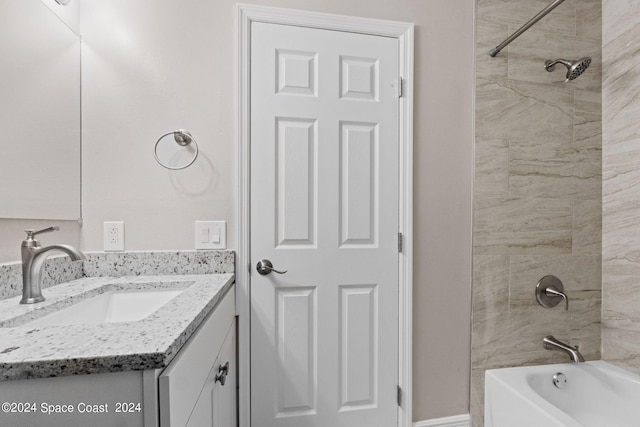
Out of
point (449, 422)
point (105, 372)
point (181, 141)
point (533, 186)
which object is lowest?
point (449, 422)

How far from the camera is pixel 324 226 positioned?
1396mm

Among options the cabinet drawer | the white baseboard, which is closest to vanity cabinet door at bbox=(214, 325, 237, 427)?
the cabinet drawer

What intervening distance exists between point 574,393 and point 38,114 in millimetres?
2534

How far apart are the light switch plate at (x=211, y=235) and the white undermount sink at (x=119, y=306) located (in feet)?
0.84

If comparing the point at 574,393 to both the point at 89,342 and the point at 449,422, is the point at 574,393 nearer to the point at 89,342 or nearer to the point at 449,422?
the point at 449,422

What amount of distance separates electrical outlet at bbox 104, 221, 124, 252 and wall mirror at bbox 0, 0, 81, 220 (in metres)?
0.12

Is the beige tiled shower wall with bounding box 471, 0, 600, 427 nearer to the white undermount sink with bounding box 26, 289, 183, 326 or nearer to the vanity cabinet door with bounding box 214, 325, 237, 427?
the vanity cabinet door with bounding box 214, 325, 237, 427

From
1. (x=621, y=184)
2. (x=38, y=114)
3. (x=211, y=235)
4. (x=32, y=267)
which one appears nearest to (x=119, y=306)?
(x=32, y=267)

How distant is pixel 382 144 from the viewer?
1.45 m

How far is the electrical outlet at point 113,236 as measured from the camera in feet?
4.12

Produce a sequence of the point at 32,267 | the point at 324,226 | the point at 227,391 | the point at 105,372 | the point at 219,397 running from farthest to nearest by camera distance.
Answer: the point at 324,226
the point at 227,391
the point at 219,397
the point at 32,267
the point at 105,372

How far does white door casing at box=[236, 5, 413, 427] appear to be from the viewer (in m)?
1.34

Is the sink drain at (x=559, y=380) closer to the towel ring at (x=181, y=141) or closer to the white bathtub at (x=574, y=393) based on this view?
the white bathtub at (x=574, y=393)

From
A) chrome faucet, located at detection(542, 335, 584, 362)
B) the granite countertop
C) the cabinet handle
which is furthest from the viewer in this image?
chrome faucet, located at detection(542, 335, 584, 362)
